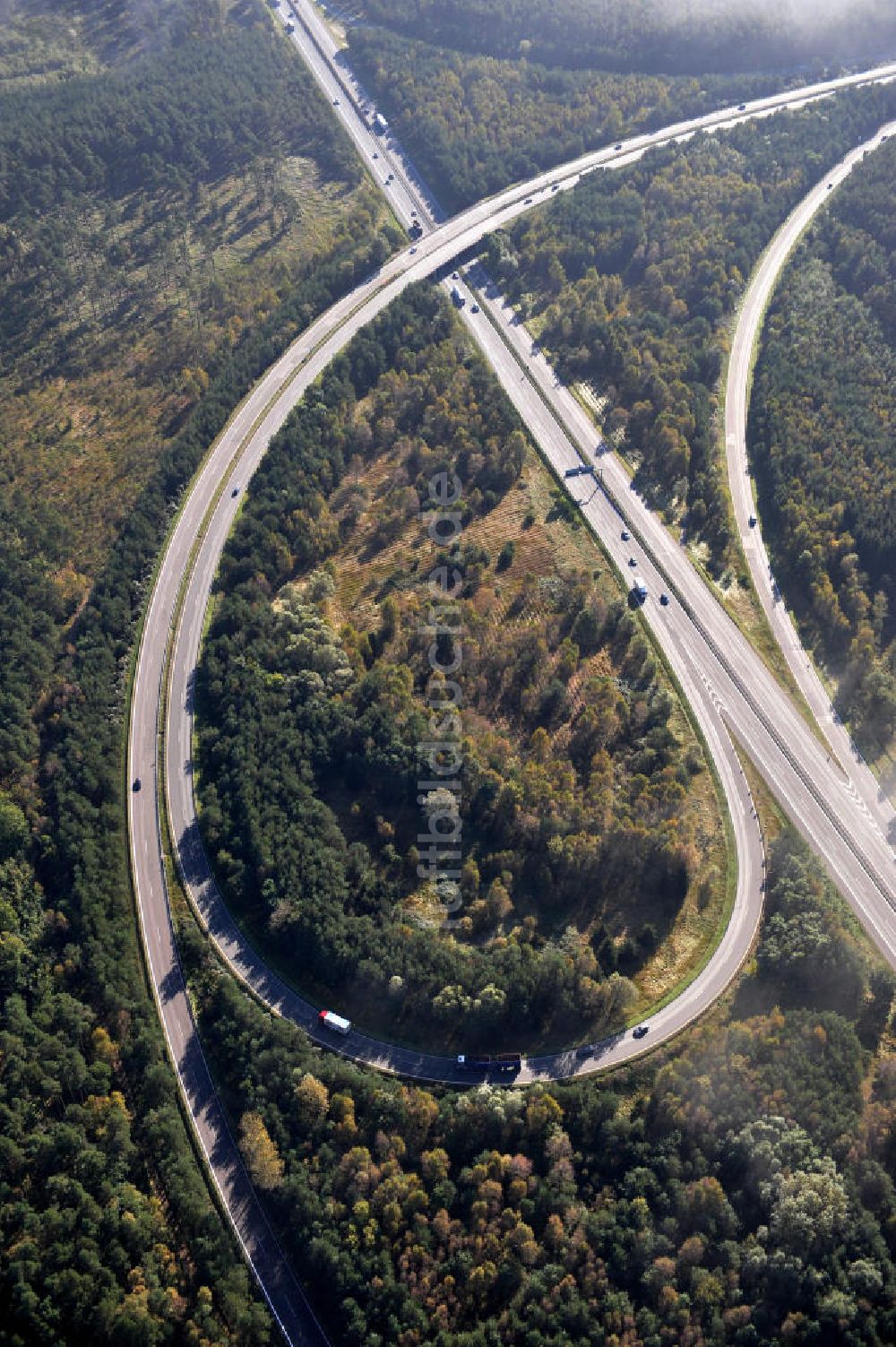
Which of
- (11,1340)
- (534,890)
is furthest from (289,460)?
(11,1340)

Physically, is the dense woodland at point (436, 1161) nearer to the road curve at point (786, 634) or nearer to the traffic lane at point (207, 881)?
the traffic lane at point (207, 881)

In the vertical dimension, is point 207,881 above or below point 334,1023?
above

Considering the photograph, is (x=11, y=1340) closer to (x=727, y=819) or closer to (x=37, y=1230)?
(x=37, y=1230)

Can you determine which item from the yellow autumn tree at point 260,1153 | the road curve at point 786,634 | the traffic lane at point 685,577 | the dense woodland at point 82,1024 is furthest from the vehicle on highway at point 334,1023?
the road curve at point 786,634

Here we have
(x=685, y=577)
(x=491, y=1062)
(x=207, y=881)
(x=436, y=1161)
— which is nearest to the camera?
(x=436, y=1161)

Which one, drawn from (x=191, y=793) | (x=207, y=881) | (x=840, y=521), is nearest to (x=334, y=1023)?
(x=207, y=881)

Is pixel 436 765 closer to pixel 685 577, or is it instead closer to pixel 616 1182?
pixel 616 1182

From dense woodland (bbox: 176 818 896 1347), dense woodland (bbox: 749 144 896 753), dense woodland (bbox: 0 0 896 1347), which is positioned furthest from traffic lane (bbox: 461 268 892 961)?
dense woodland (bbox: 749 144 896 753)
